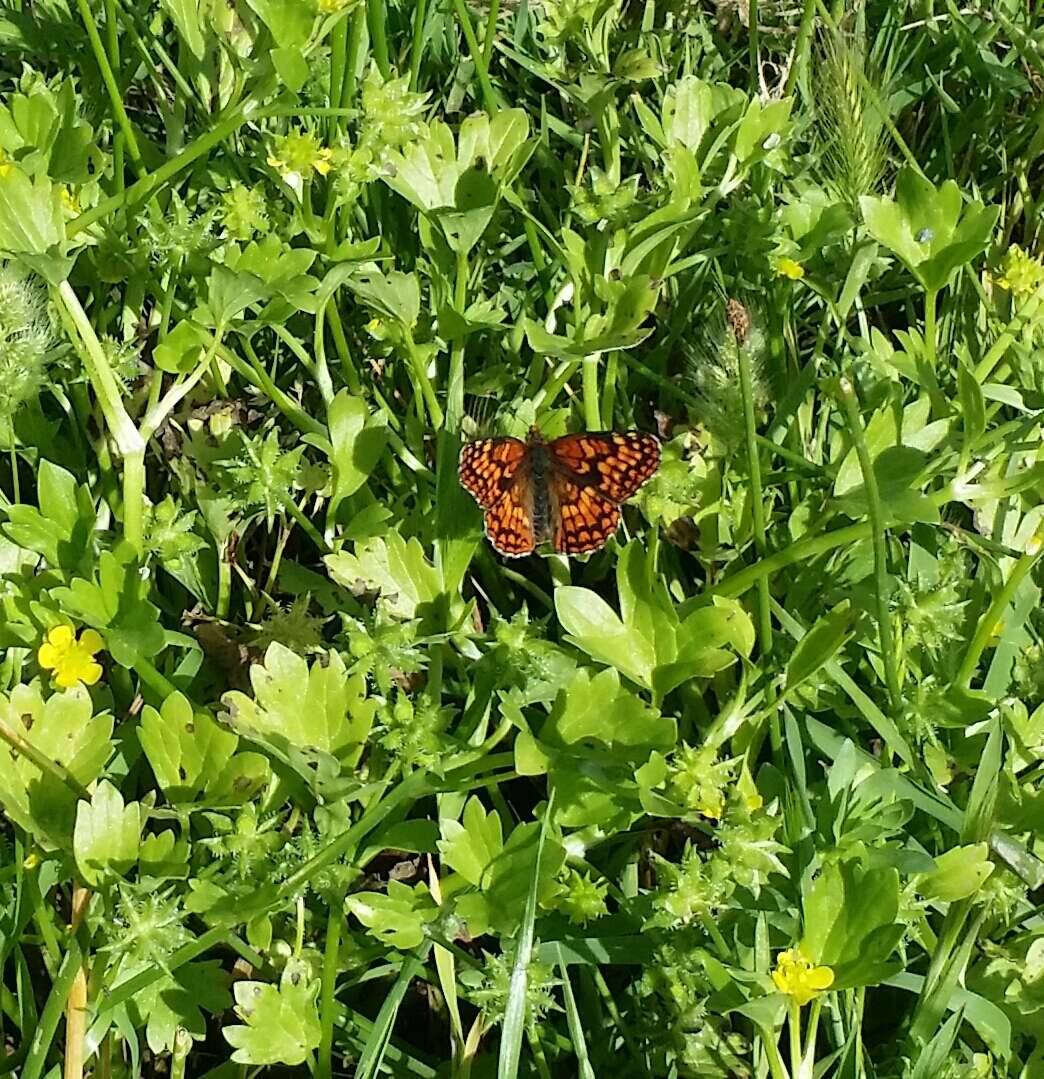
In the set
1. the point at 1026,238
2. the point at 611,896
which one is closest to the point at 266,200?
the point at 611,896

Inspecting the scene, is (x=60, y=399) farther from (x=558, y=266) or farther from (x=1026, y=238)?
(x=1026, y=238)

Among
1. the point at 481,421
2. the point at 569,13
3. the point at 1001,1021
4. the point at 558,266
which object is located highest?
the point at 569,13

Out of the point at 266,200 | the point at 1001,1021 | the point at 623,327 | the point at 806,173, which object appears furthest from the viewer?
the point at 806,173

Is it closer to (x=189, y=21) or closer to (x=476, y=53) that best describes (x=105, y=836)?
(x=189, y=21)

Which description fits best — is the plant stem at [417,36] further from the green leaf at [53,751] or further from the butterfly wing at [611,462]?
the green leaf at [53,751]

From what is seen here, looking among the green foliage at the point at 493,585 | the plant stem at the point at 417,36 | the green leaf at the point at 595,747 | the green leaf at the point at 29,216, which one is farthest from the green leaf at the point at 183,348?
the green leaf at the point at 595,747

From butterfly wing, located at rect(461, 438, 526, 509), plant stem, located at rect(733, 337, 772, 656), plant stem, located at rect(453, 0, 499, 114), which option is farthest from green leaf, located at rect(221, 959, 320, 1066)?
plant stem, located at rect(453, 0, 499, 114)

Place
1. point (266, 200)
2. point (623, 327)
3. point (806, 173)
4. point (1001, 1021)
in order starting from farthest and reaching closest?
point (806, 173) < point (266, 200) < point (623, 327) < point (1001, 1021)

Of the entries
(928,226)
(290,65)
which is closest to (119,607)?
(290,65)

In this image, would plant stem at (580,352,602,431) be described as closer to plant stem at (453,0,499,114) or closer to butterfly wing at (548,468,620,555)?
butterfly wing at (548,468,620,555)
